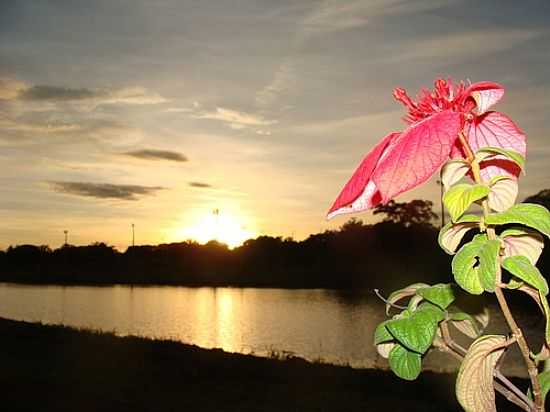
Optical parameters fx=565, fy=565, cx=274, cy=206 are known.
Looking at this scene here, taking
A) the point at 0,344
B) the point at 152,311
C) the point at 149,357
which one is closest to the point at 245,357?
the point at 149,357

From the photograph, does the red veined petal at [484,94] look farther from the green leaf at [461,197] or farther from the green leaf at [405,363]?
the green leaf at [405,363]

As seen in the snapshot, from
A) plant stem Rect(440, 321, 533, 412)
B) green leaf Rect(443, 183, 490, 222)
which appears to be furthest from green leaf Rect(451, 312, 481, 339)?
green leaf Rect(443, 183, 490, 222)

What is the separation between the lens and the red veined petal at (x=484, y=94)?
0.49m

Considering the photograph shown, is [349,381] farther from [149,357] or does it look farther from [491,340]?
[491,340]

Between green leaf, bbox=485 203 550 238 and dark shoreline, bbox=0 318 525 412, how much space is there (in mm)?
6475

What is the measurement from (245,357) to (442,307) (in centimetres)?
988

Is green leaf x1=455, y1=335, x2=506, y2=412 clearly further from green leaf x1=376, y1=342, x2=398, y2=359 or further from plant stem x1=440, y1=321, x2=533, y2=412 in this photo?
green leaf x1=376, y1=342, x2=398, y2=359

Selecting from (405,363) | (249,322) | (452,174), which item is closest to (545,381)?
(405,363)

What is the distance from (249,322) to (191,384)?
57.7ft

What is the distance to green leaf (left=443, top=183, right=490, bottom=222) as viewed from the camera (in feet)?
1.47

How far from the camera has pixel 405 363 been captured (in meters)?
0.63

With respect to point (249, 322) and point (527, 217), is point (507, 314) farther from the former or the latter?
point (249, 322)

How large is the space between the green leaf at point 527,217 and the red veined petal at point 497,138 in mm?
69

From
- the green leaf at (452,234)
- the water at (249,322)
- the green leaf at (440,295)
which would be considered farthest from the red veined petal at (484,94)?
the water at (249,322)
